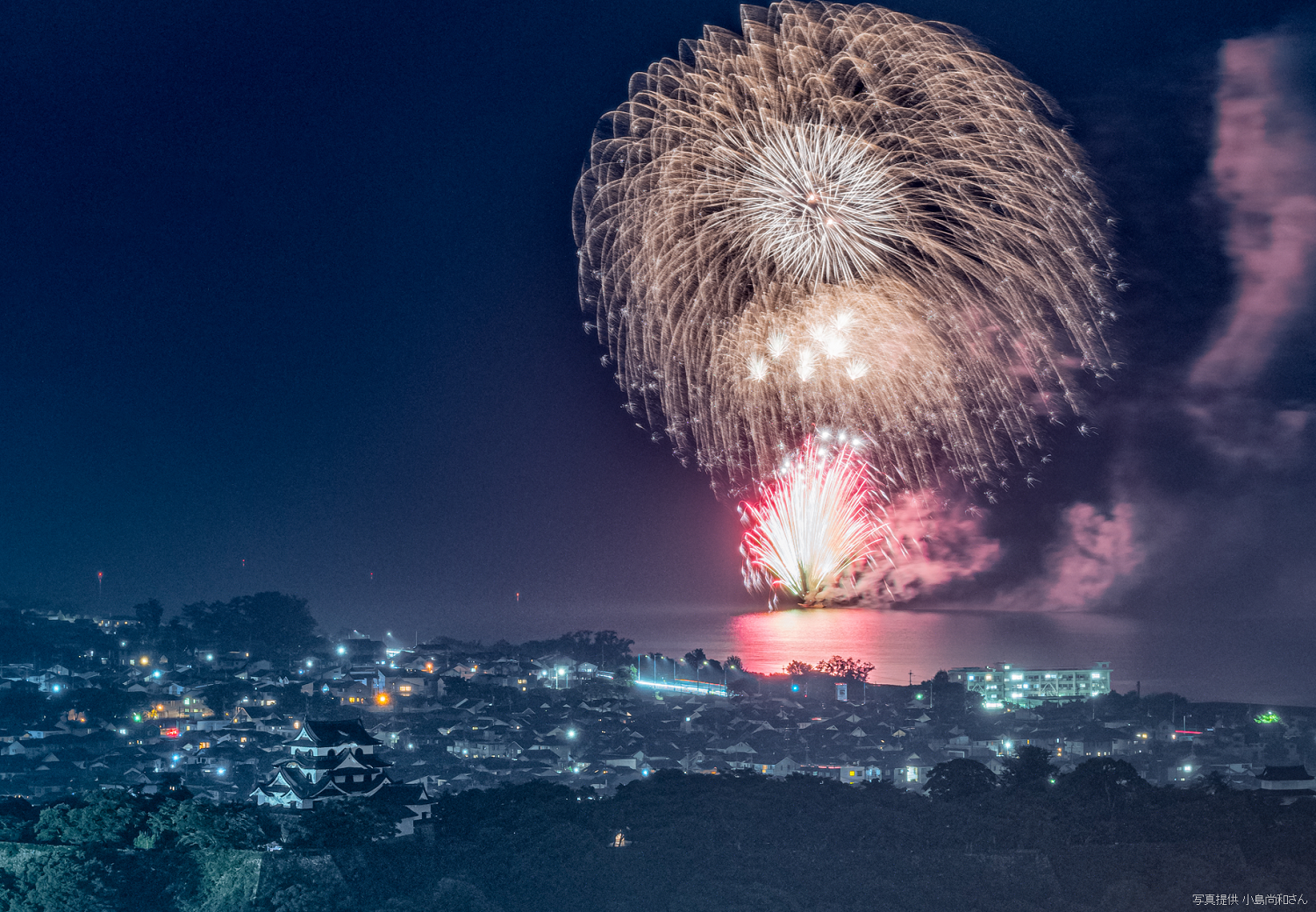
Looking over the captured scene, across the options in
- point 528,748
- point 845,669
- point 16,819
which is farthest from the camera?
point 845,669

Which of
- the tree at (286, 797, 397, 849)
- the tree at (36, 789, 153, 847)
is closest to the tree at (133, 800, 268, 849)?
the tree at (36, 789, 153, 847)

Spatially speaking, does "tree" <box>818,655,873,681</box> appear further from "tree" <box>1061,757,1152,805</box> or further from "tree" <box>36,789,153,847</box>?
"tree" <box>36,789,153,847</box>

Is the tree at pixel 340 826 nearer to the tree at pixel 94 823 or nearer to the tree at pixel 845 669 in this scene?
the tree at pixel 94 823

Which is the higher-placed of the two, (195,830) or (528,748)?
(195,830)

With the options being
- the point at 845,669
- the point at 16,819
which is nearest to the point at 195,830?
the point at 16,819

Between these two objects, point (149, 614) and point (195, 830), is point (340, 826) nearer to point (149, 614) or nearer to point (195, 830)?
point (195, 830)

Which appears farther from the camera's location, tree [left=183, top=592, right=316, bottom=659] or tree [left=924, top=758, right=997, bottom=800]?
tree [left=183, top=592, right=316, bottom=659]

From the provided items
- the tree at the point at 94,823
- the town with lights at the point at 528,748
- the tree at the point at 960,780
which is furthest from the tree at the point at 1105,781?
the tree at the point at 94,823

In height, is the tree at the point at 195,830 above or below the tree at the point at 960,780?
below
